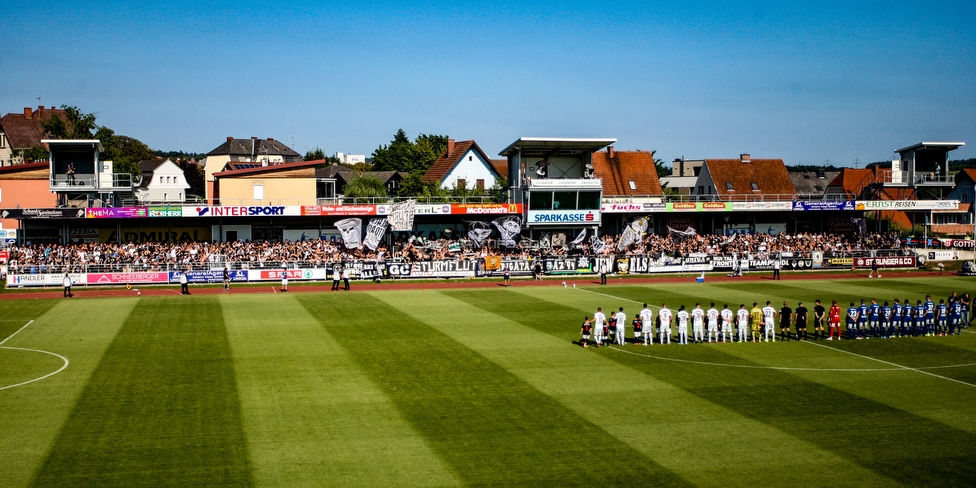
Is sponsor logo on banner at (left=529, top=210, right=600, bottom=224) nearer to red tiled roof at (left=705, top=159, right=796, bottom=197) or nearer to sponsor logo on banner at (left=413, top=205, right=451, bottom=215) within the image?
sponsor logo on banner at (left=413, top=205, right=451, bottom=215)

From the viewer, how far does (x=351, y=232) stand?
5122 centimetres

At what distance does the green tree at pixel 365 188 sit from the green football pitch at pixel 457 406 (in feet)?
132

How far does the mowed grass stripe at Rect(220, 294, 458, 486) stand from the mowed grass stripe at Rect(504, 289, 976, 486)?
25.2 feet

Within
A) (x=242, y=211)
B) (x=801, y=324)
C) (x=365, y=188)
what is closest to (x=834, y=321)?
(x=801, y=324)

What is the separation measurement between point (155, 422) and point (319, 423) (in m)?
3.45

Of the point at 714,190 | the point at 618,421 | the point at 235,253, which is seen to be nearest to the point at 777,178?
the point at 714,190

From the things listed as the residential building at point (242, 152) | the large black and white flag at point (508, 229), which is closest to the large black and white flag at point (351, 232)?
the large black and white flag at point (508, 229)

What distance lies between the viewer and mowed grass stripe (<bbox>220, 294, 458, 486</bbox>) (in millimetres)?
13906

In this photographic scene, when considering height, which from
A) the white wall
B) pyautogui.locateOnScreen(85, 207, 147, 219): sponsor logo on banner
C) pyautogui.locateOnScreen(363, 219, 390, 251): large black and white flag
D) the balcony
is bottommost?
pyautogui.locateOnScreen(363, 219, 390, 251): large black and white flag

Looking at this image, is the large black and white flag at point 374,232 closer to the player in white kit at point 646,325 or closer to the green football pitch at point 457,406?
the green football pitch at point 457,406

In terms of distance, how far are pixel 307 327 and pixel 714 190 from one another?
176 ft

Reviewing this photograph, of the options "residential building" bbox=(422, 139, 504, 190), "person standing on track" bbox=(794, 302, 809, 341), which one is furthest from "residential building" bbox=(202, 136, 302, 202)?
"person standing on track" bbox=(794, 302, 809, 341)

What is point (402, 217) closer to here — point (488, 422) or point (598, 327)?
point (598, 327)

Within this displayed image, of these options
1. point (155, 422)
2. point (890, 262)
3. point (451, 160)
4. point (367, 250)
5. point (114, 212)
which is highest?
point (451, 160)
